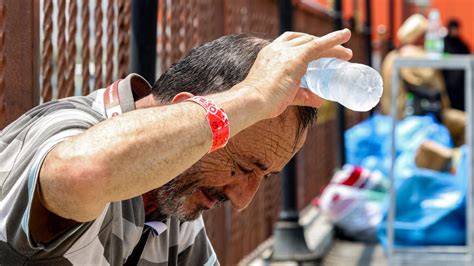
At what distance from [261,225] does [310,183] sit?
2.46m

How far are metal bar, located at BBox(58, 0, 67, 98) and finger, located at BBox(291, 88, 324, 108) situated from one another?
133 cm

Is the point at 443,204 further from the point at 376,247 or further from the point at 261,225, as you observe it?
the point at 376,247

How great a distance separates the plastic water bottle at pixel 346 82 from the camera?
204cm

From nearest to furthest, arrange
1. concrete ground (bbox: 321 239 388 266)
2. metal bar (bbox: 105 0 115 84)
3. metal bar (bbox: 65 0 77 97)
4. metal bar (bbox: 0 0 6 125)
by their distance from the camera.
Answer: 1. metal bar (bbox: 0 0 6 125)
2. metal bar (bbox: 65 0 77 97)
3. metal bar (bbox: 105 0 115 84)
4. concrete ground (bbox: 321 239 388 266)

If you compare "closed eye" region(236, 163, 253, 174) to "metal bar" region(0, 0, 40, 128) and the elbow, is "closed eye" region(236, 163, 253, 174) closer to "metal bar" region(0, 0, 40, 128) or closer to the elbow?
the elbow

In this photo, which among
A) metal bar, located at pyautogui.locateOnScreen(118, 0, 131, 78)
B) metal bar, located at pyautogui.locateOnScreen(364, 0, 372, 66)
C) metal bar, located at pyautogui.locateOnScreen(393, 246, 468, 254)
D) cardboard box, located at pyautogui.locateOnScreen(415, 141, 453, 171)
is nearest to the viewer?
metal bar, located at pyautogui.locateOnScreen(118, 0, 131, 78)

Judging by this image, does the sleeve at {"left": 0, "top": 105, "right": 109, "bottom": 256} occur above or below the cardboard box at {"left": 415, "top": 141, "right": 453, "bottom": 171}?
above

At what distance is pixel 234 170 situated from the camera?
227 cm

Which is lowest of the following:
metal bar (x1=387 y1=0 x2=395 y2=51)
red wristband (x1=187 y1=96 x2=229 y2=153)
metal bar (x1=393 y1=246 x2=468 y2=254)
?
metal bar (x1=387 y1=0 x2=395 y2=51)

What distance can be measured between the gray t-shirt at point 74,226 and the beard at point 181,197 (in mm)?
50

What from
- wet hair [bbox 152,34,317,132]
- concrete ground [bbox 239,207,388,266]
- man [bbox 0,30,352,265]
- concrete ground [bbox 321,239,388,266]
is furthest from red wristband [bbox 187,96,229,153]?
concrete ground [bbox 321,239,388,266]

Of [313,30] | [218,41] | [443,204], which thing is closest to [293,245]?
[443,204]

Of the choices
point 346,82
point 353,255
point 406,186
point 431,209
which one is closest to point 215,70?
point 346,82

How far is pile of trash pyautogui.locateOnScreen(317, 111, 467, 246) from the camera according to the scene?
645 cm
